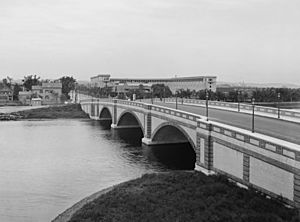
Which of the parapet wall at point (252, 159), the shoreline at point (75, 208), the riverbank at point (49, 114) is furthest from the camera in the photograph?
the riverbank at point (49, 114)

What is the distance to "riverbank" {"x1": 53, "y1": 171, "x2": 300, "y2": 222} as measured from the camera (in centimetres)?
2142

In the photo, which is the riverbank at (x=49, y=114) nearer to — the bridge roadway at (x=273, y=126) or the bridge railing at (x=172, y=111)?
the bridge railing at (x=172, y=111)


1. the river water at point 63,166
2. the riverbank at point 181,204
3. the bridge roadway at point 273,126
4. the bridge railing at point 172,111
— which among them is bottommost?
the river water at point 63,166

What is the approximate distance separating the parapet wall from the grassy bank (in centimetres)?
7656

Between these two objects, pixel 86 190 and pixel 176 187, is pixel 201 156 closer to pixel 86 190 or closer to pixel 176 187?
pixel 176 187

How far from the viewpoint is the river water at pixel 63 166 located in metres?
29.9

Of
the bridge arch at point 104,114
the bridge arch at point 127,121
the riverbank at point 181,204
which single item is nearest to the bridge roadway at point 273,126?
the riverbank at point 181,204

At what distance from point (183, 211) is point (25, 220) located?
416 inches

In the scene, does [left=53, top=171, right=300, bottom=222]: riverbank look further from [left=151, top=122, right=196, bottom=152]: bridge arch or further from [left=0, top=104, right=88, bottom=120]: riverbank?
[left=0, top=104, right=88, bottom=120]: riverbank

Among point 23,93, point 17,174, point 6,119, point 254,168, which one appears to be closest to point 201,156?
point 254,168

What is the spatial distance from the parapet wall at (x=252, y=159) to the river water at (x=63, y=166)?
347 inches

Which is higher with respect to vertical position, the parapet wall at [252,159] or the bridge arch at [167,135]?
the parapet wall at [252,159]

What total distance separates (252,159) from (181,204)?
16.8ft

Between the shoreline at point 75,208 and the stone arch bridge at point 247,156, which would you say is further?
the shoreline at point 75,208
